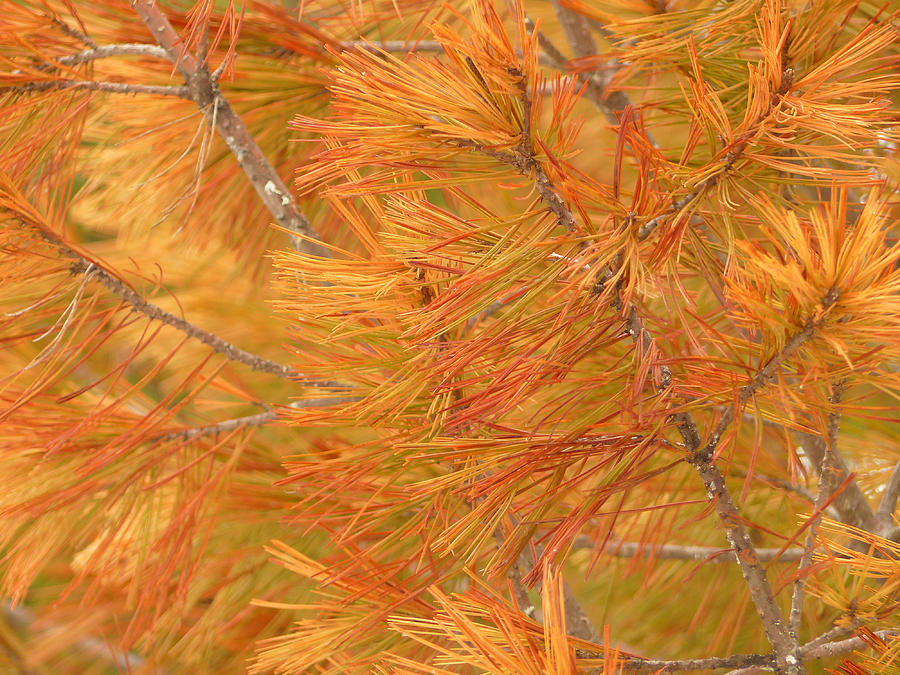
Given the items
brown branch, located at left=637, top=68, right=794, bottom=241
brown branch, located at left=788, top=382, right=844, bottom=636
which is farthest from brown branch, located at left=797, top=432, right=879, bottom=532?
brown branch, located at left=637, top=68, right=794, bottom=241

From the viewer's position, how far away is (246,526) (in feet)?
2.86

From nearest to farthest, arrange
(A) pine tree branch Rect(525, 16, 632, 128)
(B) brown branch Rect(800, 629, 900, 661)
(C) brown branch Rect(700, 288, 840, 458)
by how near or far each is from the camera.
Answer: (C) brown branch Rect(700, 288, 840, 458)
(B) brown branch Rect(800, 629, 900, 661)
(A) pine tree branch Rect(525, 16, 632, 128)

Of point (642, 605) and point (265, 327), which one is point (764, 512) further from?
point (265, 327)

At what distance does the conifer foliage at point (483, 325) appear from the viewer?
38 centimetres

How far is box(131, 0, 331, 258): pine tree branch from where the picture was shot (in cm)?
67

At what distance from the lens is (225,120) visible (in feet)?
2.35

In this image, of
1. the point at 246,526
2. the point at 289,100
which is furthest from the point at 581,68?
the point at 246,526

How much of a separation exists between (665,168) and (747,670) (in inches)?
10.2

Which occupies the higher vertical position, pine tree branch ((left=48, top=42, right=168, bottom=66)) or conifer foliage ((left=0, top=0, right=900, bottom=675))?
pine tree branch ((left=48, top=42, right=168, bottom=66))

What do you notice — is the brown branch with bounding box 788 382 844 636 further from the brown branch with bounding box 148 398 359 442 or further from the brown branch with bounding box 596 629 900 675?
the brown branch with bounding box 148 398 359 442

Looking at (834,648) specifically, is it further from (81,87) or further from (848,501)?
(81,87)

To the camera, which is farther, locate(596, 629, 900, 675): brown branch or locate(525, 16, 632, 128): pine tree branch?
locate(525, 16, 632, 128): pine tree branch

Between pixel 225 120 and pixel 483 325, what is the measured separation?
27 cm

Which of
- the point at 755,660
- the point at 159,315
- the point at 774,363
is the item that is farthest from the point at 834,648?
the point at 159,315
